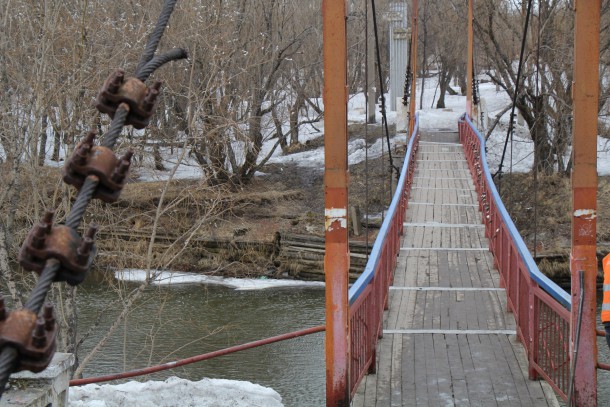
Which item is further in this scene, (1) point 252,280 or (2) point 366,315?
(1) point 252,280

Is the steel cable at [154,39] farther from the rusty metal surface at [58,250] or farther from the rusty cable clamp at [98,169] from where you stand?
the rusty metal surface at [58,250]

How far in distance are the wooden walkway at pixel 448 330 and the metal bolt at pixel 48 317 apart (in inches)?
178

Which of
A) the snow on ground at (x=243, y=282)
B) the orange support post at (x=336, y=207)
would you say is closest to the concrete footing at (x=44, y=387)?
the orange support post at (x=336, y=207)

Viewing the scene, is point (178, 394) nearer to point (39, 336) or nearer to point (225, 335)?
point (39, 336)

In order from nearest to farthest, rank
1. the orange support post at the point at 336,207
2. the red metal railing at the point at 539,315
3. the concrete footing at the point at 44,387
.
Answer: the concrete footing at the point at 44,387 < the orange support post at the point at 336,207 < the red metal railing at the point at 539,315

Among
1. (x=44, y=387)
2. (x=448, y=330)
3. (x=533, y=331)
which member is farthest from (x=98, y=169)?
(x=448, y=330)

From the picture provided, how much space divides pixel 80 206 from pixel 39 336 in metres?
0.33

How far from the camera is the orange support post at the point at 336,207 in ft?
18.8

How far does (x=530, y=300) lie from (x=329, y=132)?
86.4 inches

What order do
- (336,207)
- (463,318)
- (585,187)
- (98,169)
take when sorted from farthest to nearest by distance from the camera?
(463,318), (336,207), (585,187), (98,169)

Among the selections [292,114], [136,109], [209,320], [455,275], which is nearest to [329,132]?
[136,109]

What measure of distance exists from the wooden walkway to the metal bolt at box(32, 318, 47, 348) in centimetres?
459

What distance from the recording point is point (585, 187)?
566 centimetres

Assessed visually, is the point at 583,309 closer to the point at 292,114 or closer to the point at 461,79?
the point at 292,114
